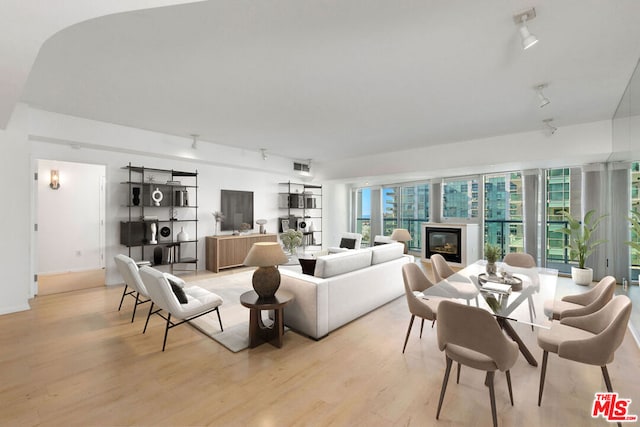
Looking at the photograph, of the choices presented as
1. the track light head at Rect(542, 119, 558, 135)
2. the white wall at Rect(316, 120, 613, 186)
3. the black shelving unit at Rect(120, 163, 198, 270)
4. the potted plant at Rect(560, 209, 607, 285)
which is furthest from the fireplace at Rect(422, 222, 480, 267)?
the black shelving unit at Rect(120, 163, 198, 270)

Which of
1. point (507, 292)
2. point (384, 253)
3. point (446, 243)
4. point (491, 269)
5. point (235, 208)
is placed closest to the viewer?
point (507, 292)

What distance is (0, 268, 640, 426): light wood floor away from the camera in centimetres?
189

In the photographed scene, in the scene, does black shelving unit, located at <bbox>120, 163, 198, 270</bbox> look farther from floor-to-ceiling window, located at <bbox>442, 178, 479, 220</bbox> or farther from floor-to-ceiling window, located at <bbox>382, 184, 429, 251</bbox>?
A: floor-to-ceiling window, located at <bbox>442, 178, 479, 220</bbox>

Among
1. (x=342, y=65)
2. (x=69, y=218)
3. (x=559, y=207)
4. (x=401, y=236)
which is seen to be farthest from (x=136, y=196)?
(x=559, y=207)

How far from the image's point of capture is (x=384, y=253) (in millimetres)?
4109

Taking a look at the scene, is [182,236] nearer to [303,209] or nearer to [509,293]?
[303,209]

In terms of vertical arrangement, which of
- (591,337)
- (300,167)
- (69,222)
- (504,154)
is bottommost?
(591,337)

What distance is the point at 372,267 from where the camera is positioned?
12.3 feet

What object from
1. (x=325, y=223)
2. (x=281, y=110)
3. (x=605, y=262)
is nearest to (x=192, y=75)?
(x=281, y=110)

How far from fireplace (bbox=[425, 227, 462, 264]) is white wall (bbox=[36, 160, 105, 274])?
828cm

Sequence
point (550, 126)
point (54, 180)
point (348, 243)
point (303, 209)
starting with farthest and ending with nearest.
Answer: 1. point (303, 209)
2. point (348, 243)
3. point (54, 180)
4. point (550, 126)

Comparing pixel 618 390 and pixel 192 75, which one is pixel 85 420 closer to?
pixel 192 75

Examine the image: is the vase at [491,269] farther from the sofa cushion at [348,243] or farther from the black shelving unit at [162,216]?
the black shelving unit at [162,216]
